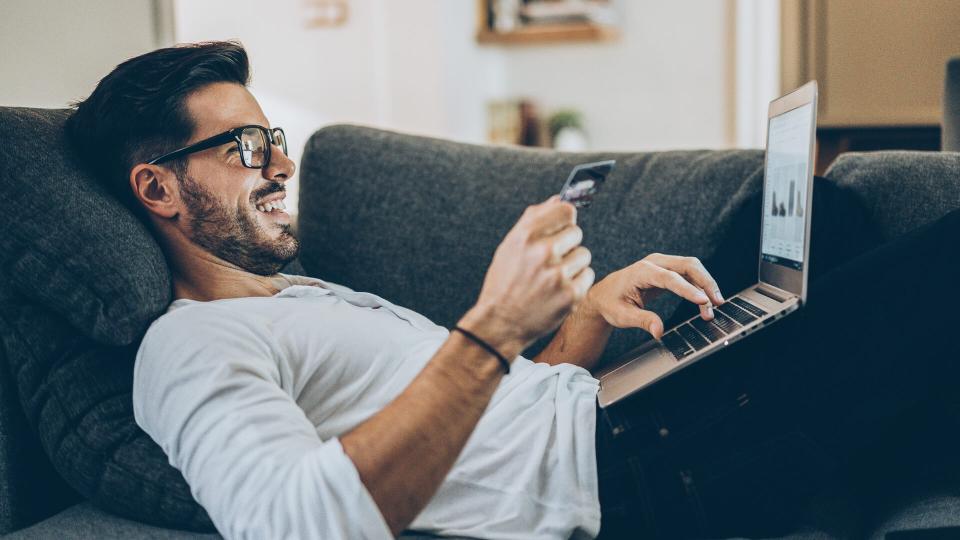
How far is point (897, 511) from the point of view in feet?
3.42

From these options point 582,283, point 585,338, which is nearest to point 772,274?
point 585,338

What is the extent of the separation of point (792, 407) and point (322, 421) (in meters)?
0.56

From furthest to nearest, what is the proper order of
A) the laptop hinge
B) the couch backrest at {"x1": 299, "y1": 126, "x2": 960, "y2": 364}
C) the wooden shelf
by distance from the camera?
1. the wooden shelf
2. the couch backrest at {"x1": 299, "y1": 126, "x2": 960, "y2": 364}
3. the laptop hinge

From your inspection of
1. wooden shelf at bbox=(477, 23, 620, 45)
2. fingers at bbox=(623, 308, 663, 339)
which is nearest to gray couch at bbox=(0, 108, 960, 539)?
fingers at bbox=(623, 308, 663, 339)

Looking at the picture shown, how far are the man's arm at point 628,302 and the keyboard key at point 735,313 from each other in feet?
0.06

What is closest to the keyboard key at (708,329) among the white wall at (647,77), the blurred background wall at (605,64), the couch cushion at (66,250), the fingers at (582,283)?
the fingers at (582,283)

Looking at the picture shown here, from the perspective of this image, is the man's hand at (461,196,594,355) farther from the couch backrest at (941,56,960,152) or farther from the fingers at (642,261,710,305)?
the couch backrest at (941,56,960,152)

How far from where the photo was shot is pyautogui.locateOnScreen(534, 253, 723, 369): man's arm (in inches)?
45.1

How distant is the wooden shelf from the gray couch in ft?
8.43

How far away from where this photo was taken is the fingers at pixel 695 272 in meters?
1.18

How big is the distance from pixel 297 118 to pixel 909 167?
2736 millimetres

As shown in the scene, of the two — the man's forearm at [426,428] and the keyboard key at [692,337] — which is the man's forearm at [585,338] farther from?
the man's forearm at [426,428]

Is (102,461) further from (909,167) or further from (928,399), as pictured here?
(909,167)

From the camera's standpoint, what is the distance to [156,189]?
47.4 inches
